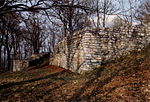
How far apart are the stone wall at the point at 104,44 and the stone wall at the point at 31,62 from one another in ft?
27.3

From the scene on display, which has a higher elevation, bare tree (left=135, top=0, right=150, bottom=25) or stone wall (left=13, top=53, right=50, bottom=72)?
bare tree (left=135, top=0, right=150, bottom=25)

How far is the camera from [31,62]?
14336mm

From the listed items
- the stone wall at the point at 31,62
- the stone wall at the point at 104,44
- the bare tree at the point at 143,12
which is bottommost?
the stone wall at the point at 31,62

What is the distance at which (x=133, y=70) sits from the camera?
493 centimetres

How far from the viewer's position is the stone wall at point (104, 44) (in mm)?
6438


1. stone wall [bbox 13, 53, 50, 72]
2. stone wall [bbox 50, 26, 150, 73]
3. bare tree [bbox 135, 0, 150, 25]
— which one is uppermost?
bare tree [bbox 135, 0, 150, 25]

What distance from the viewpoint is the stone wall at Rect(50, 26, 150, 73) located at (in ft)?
21.1

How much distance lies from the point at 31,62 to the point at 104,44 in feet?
34.2

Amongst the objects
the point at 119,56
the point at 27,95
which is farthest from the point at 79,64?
the point at 27,95

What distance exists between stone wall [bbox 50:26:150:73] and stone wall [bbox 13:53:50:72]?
8326 millimetres

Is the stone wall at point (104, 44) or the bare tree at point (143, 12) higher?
the bare tree at point (143, 12)

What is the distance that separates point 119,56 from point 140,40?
173cm

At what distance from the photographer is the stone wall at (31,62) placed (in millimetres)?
13773

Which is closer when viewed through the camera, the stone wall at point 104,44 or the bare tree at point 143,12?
the stone wall at point 104,44
